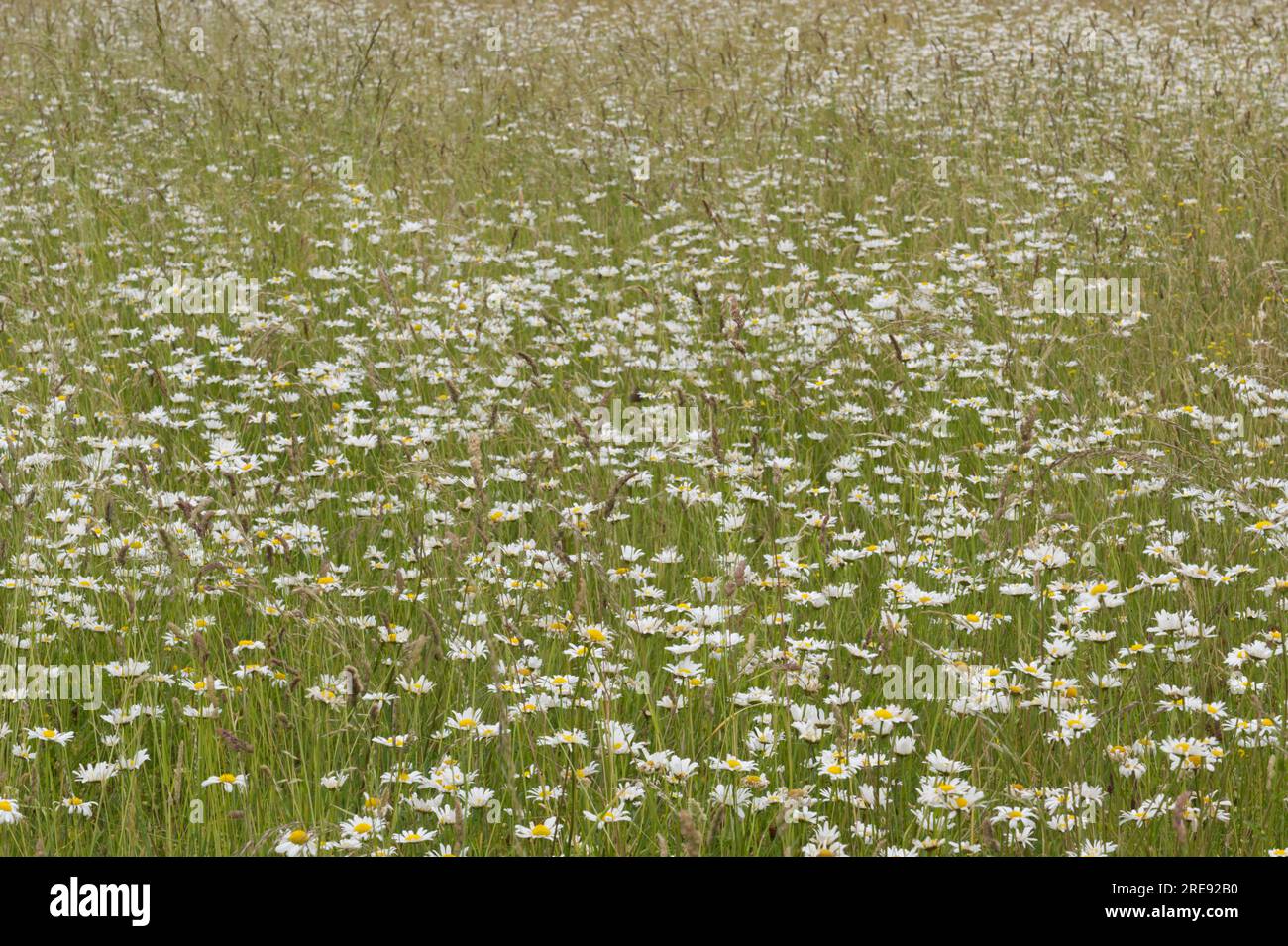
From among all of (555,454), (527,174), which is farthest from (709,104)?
(555,454)

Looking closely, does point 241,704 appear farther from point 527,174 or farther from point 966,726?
point 527,174

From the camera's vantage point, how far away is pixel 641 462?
4816mm

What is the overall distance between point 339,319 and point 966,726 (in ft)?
12.8

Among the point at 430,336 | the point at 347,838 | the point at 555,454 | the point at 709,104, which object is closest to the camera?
the point at 347,838

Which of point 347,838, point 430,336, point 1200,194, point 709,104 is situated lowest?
point 347,838

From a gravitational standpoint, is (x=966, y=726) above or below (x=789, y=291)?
below

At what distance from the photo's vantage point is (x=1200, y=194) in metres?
7.65

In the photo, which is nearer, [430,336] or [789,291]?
[430,336]

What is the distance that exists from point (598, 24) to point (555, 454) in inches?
363

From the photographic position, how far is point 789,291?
6.40m

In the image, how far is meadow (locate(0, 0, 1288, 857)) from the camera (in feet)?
9.56

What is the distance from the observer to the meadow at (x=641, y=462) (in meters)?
2.91

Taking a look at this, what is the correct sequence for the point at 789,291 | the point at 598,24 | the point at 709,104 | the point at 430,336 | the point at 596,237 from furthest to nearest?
the point at 598,24 < the point at 709,104 < the point at 596,237 < the point at 789,291 < the point at 430,336

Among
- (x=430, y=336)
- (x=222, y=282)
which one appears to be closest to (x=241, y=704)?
(x=430, y=336)
